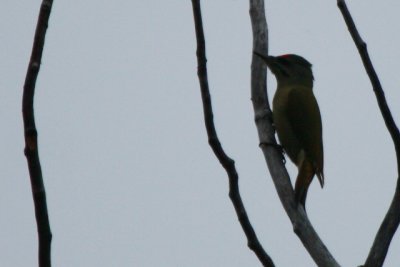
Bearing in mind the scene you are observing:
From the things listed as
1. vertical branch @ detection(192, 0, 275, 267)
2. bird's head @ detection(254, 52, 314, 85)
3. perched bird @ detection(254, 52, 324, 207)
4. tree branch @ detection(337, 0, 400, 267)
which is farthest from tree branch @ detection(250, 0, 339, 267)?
bird's head @ detection(254, 52, 314, 85)

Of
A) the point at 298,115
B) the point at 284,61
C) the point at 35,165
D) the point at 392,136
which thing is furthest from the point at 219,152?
the point at 284,61

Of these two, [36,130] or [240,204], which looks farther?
[240,204]

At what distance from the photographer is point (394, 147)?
3.18m

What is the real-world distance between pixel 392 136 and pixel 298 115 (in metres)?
3.75

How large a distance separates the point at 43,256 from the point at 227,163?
116 centimetres

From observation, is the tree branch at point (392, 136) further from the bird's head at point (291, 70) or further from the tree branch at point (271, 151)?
the bird's head at point (291, 70)

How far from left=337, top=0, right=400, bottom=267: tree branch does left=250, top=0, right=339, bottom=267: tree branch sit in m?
0.21

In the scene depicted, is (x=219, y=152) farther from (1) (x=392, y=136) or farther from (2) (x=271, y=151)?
(2) (x=271, y=151)

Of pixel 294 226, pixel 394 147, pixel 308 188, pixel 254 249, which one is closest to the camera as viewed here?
pixel 254 249

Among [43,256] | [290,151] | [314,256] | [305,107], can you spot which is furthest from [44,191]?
[305,107]

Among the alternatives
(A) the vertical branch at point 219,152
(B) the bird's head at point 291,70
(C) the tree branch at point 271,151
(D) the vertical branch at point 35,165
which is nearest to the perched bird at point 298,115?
(B) the bird's head at point 291,70

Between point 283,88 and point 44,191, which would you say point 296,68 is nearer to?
point 283,88

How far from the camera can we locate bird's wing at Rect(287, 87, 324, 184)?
6594 millimetres

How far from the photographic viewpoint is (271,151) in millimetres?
4152
